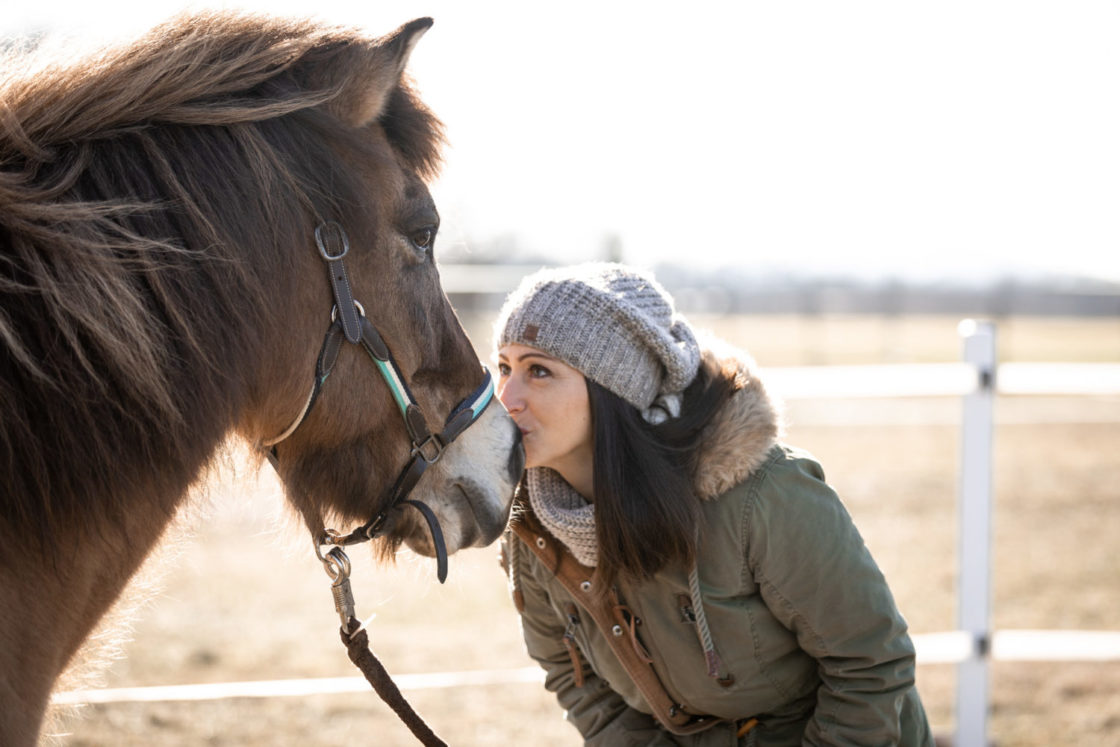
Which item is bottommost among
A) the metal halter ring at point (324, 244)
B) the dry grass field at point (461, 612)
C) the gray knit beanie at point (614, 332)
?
the dry grass field at point (461, 612)

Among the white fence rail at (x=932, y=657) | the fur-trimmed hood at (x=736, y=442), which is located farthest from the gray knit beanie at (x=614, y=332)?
the white fence rail at (x=932, y=657)

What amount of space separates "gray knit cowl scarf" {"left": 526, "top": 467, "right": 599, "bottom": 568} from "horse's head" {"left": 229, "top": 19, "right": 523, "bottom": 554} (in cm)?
31

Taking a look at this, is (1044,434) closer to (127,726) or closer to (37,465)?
(127,726)

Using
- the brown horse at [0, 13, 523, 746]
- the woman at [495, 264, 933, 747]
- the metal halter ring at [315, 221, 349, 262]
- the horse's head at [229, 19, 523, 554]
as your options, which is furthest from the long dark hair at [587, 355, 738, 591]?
the metal halter ring at [315, 221, 349, 262]

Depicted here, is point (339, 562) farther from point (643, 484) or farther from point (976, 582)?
point (976, 582)

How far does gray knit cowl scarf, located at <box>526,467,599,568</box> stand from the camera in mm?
2068

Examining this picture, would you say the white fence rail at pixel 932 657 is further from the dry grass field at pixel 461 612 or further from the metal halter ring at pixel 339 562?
the metal halter ring at pixel 339 562

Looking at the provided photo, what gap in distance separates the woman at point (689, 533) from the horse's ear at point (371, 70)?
67 centimetres

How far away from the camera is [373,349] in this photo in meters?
1.59

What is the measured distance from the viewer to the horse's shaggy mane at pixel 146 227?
1263mm

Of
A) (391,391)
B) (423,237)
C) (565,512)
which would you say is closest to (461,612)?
A: (565,512)

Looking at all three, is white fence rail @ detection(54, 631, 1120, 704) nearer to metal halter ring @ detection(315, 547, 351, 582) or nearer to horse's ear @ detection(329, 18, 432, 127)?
metal halter ring @ detection(315, 547, 351, 582)

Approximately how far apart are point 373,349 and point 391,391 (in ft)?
0.34

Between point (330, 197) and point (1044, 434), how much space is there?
13.6 metres
